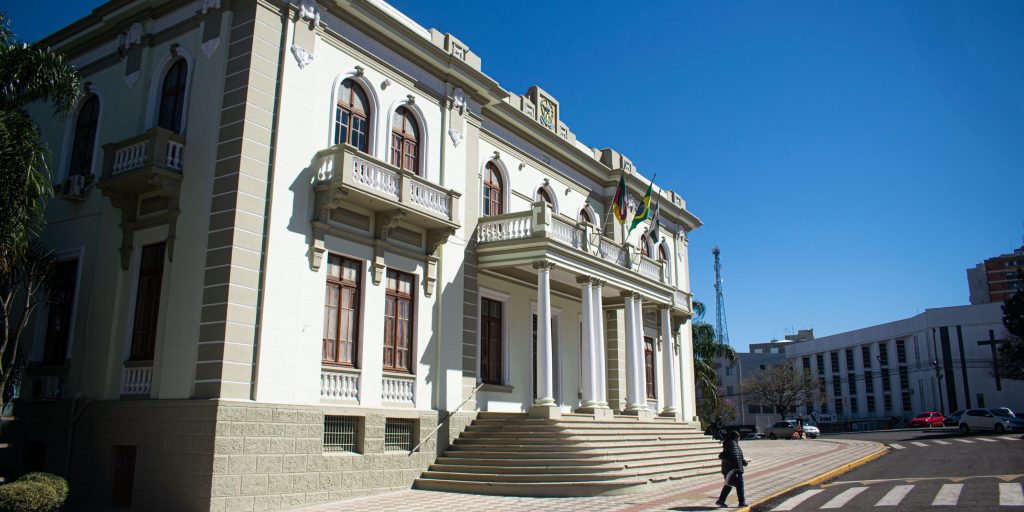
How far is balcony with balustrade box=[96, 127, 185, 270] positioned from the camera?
15750mm

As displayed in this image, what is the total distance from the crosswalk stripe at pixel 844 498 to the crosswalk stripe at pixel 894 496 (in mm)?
597

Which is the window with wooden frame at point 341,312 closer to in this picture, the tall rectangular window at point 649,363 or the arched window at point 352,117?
the arched window at point 352,117

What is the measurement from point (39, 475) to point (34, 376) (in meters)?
4.86

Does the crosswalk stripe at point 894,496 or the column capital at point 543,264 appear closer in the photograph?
the crosswalk stripe at point 894,496

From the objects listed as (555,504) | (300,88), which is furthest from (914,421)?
(300,88)

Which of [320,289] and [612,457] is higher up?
[320,289]

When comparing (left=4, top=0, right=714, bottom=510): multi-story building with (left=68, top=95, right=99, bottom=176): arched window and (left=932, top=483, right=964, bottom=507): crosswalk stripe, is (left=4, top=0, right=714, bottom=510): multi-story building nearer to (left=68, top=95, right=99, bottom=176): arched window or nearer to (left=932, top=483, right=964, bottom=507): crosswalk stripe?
(left=68, top=95, right=99, bottom=176): arched window

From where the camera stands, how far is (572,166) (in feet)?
92.1

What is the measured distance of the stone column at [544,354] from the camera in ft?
65.1

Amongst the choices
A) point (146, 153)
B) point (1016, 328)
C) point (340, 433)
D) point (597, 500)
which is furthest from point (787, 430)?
point (146, 153)

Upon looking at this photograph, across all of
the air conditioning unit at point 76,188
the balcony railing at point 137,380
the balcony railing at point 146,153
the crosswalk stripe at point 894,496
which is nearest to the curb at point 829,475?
the crosswalk stripe at point 894,496

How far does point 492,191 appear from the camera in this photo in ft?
78.9

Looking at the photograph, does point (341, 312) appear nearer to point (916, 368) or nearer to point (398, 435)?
point (398, 435)

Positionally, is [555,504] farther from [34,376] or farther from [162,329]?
[34,376]
